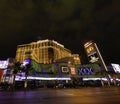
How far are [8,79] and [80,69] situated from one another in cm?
3242

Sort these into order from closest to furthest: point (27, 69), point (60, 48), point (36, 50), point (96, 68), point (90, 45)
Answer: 1. point (27, 69)
2. point (96, 68)
3. point (90, 45)
4. point (36, 50)
5. point (60, 48)

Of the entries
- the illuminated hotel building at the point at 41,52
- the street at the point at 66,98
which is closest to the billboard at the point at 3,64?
the street at the point at 66,98

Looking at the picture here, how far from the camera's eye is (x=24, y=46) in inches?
6211

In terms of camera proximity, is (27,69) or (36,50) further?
(36,50)

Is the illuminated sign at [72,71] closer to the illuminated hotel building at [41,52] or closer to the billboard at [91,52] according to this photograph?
the billboard at [91,52]

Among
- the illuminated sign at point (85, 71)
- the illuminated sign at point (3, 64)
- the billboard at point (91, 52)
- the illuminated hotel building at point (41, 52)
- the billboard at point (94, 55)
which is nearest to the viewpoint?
the illuminated sign at point (3, 64)

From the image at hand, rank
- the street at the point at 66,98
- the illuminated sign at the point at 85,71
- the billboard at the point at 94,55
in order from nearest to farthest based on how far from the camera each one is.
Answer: the street at the point at 66,98
the illuminated sign at the point at 85,71
the billboard at the point at 94,55

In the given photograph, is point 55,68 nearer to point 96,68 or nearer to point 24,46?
point 96,68

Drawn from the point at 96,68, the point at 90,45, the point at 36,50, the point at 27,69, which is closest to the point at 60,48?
the point at 36,50

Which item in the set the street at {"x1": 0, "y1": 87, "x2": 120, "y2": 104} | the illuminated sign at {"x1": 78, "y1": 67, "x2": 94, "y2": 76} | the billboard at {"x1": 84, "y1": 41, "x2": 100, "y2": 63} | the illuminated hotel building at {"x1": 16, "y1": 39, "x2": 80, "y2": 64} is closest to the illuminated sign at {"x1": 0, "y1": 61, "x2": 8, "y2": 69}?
the illuminated sign at {"x1": 78, "y1": 67, "x2": 94, "y2": 76}

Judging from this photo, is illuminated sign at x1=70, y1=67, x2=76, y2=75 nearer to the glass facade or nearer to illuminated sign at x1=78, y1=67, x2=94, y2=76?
illuminated sign at x1=78, y1=67, x2=94, y2=76

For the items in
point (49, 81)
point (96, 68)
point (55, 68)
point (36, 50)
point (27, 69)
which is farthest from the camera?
point (36, 50)

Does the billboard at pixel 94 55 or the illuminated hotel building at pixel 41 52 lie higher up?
the illuminated hotel building at pixel 41 52

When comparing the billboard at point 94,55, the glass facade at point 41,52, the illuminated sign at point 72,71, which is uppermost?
the glass facade at point 41,52
